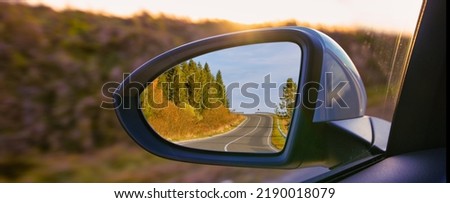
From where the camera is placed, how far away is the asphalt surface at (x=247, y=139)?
1861mm

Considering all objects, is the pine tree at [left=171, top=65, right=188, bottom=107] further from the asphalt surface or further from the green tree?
the green tree

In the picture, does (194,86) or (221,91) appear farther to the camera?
(194,86)

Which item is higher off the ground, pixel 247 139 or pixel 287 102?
pixel 287 102

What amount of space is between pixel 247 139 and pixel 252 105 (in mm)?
139

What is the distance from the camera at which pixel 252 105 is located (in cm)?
186

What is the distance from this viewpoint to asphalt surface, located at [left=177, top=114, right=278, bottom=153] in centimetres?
186

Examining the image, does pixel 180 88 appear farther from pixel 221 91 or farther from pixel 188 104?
pixel 221 91

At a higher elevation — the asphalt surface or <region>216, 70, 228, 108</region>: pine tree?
<region>216, 70, 228, 108</region>: pine tree

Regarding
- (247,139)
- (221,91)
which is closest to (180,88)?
(221,91)

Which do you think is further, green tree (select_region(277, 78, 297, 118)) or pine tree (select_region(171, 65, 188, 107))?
pine tree (select_region(171, 65, 188, 107))

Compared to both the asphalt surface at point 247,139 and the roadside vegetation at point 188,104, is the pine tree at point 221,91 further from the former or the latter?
the asphalt surface at point 247,139

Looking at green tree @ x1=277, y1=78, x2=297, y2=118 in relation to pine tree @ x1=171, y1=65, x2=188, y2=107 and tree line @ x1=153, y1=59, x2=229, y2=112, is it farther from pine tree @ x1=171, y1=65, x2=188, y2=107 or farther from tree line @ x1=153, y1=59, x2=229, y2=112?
pine tree @ x1=171, y1=65, x2=188, y2=107

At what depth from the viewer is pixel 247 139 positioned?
6.22ft

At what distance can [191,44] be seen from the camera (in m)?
2.03
